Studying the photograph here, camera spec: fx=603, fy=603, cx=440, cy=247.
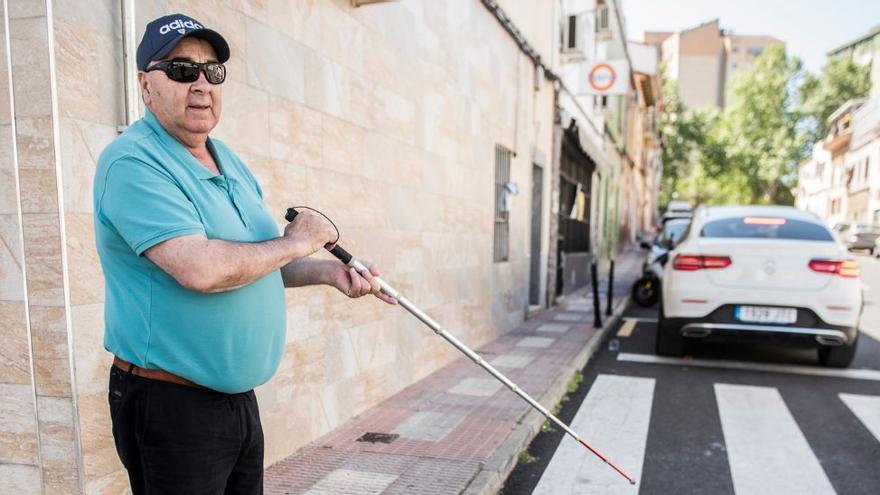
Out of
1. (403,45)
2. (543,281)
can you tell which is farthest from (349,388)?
(543,281)

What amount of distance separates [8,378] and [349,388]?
225 centimetres

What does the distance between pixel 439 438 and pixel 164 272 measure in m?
2.86

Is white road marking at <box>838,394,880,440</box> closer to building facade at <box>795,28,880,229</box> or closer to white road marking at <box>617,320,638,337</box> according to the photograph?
white road marking at <box>617,320,638,337</box>

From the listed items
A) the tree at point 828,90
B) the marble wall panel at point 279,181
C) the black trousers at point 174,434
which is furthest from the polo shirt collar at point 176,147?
the tree at point 828,90

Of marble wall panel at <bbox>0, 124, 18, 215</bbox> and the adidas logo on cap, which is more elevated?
the adidas logo on cap

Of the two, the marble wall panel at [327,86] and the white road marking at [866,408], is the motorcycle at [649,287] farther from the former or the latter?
the marble wall panel at [327,86]

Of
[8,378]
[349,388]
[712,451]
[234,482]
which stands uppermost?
[8,378]

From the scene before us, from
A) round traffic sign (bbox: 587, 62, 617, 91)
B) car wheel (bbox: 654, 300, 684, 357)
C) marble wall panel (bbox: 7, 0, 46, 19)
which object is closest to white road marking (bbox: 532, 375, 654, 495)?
car wheel (bbox: 654, 300, 684, 357)

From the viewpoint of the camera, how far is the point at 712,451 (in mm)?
4113

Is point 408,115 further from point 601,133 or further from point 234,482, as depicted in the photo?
point 601,133

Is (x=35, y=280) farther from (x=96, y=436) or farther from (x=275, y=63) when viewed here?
(x=275, y=63)

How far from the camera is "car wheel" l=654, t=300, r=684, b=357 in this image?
662 centimetres

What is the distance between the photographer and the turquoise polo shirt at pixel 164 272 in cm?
147

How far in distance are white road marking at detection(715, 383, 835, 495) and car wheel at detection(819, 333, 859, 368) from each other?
1258mm
